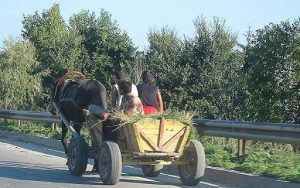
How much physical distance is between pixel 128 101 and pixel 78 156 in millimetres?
1383

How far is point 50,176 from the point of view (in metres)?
10.3

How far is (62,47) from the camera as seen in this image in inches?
1535

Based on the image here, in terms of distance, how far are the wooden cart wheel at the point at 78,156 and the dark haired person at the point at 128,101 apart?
1088 mm

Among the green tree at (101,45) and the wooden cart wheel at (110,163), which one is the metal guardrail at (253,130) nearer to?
the wooden cart wheel at (110,163)

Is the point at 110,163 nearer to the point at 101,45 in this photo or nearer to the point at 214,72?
the point at 214,72

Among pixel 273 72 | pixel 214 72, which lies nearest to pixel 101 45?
pixel 214 72

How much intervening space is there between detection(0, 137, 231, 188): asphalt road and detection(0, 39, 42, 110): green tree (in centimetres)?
1874

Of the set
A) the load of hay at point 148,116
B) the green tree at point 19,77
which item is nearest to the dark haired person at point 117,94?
the load of hay at point 148,116

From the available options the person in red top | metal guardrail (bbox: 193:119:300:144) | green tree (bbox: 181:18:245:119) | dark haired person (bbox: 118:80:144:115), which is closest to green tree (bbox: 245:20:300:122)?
green tree (bbox: 181:18:245:119)

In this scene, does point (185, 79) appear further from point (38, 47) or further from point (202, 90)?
point (38, 47)

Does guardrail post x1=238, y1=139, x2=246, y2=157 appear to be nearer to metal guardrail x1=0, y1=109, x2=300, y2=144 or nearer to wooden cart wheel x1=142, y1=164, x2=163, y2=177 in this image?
metal guardrail x1=0, y1=109, x2=300, y2=144

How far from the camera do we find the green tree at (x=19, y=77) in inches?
1271

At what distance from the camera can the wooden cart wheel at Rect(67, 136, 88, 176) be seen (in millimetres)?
9992

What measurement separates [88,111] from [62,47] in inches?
Answer: 1148
